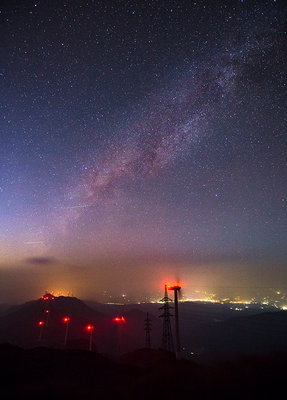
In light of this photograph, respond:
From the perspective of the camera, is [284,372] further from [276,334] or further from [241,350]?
[276,334]

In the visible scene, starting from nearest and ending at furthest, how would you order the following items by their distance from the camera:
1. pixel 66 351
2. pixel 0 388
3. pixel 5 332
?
pixel 0 388 < pixel 66 351 < pixel 5 332

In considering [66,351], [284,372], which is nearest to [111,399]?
[284,372]

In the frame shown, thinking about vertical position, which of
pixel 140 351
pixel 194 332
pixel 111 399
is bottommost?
pixel 194 332

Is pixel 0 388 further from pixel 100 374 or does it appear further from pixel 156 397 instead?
pixel 156 397

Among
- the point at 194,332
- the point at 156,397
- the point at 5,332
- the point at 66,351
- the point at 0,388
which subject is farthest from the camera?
the point at 194,332

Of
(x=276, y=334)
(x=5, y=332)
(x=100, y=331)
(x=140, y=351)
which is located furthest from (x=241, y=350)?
(x=5, y=332)

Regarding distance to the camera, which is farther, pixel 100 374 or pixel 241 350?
pixel 241 350

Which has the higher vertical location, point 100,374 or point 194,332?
point 100,374
